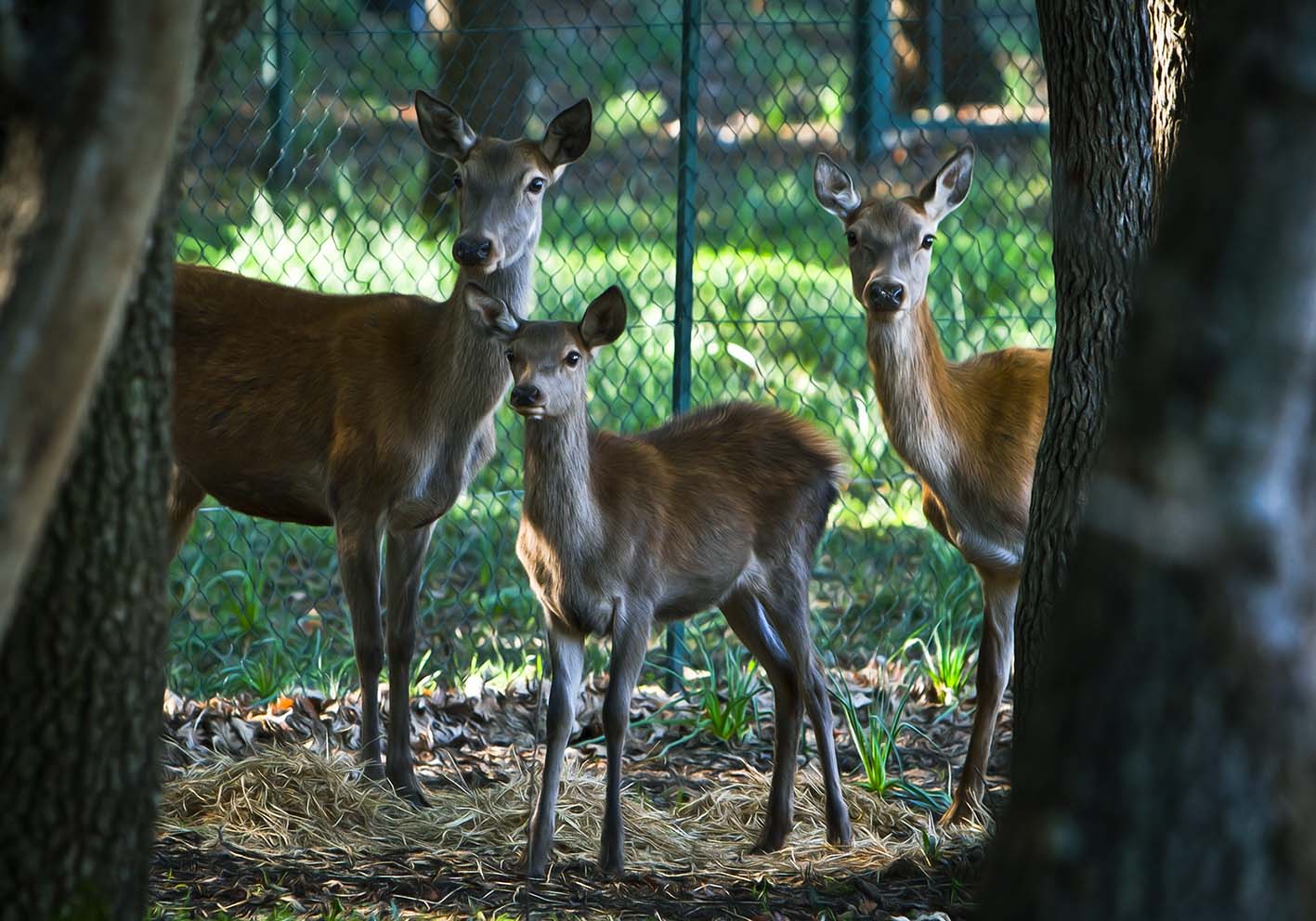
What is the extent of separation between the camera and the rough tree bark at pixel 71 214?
231 centimetres

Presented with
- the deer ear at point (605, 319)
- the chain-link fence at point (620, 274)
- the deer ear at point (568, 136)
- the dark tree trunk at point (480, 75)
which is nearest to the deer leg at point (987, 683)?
the chain-link fence at point (620, 274)

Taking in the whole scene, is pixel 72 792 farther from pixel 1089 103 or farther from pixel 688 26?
pixel 688 26

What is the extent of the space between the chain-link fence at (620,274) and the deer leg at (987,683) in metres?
1.16

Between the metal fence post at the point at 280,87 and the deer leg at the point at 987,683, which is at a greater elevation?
the metal fence post at the point at 280,87

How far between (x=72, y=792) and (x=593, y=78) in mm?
15307

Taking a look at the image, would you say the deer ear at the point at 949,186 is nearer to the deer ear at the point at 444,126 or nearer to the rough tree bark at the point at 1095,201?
the rough tree bark at the point at 1095,201

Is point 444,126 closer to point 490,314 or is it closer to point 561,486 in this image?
point 490,314

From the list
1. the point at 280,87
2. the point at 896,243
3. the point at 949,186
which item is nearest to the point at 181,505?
the point at 896,243

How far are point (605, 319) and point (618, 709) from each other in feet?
4.08

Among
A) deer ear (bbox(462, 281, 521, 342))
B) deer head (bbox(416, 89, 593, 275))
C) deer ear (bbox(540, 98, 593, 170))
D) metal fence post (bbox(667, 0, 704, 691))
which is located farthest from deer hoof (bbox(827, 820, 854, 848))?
deer ear (bbox(540, 98, 593, 170))

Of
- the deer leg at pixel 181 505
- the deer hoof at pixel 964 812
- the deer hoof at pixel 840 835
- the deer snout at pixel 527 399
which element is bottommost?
the deer hoof at pixel 840 835

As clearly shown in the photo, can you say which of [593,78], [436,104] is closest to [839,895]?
[436,104]

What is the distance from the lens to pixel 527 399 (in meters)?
4.98

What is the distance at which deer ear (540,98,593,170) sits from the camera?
5992 millimetres
